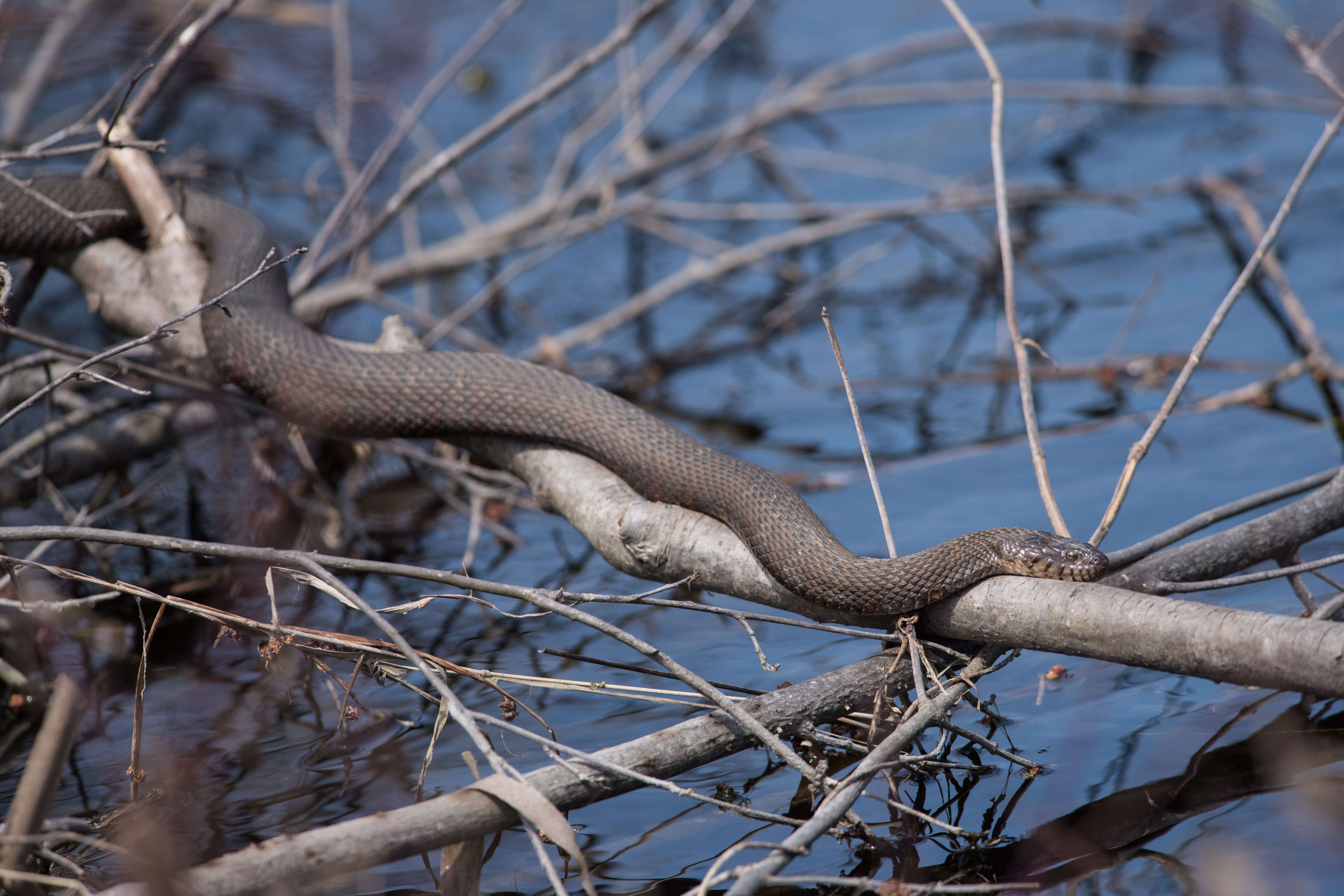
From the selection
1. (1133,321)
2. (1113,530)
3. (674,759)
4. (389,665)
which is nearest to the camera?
(674,759)

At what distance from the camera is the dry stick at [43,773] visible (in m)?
2.38

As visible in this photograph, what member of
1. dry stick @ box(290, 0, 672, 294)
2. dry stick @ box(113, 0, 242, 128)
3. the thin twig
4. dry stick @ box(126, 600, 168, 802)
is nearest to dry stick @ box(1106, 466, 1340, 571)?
the thin twig

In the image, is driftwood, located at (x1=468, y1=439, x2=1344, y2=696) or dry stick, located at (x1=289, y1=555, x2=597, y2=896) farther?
driftwood, located at (x1=468, y1=439, x2=1344, y2=696)

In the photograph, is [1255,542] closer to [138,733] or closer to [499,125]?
[138,733]

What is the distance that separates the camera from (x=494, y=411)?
473 centimetres

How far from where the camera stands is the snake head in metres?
3.66

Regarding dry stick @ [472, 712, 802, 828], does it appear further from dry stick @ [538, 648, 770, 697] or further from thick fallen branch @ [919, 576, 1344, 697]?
thick fallen branch @ [919, 576, 1344, 697]

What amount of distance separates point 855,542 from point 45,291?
6.77 metres

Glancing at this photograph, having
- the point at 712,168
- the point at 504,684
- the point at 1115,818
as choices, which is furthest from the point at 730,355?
the point at 1115,818

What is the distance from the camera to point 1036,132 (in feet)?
33.7

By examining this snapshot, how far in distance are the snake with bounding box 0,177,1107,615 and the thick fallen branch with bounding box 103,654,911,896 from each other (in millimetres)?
344

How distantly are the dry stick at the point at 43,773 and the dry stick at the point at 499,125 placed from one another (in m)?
4.23

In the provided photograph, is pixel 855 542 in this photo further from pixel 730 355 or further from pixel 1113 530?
pixel 730 355

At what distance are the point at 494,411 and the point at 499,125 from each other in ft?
7.76
